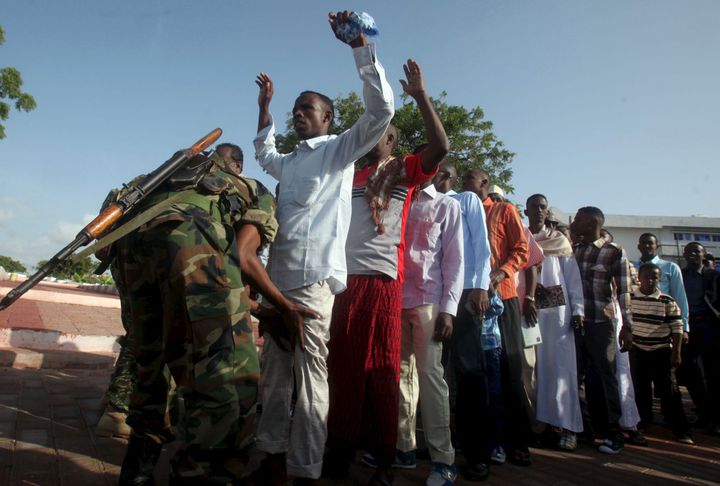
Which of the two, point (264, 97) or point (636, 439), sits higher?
point (264, 97)

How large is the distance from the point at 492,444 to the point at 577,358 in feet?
6.04

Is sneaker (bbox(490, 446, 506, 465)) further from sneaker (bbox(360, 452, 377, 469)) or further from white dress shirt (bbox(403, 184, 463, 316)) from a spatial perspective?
white dress shirt (bbox(403, 184, 463, 316))

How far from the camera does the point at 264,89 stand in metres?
3.06

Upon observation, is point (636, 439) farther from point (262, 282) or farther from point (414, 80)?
point (262, 282)

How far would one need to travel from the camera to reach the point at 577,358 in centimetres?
428

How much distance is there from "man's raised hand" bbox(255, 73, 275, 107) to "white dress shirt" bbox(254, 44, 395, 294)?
2.59 ft

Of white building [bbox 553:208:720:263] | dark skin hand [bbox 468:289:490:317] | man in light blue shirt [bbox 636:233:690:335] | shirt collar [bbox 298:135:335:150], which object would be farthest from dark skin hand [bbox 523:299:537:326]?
white building [bbox 553:208:720:263]

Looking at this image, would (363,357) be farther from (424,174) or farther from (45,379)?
(45,379)

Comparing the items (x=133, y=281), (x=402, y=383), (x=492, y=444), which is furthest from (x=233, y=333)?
(x=492, y=444)

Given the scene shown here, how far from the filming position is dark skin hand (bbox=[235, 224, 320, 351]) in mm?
1919

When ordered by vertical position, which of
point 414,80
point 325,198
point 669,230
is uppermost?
point 669,230

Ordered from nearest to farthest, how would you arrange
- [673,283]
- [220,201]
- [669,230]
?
[220,201], [673,283], [669,230]

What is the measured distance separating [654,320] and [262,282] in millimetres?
4591

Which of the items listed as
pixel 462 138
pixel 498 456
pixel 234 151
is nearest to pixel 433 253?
pixel 498 456
